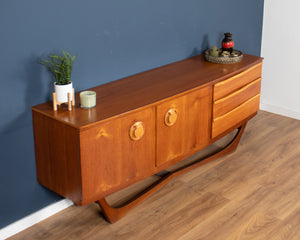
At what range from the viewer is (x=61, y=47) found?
2.35m

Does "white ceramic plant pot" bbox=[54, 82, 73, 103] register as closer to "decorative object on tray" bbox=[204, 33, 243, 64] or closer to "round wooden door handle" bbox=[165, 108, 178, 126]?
"round wooden door handle" bbox=[165, 108, 178, 126]

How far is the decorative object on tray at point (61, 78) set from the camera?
2.24m

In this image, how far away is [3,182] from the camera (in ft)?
7.54

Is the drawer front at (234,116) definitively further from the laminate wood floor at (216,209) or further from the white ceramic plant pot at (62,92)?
the white ceramic plant pot at (62,92)

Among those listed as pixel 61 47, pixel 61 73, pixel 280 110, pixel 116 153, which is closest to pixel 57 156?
pixel 116 153

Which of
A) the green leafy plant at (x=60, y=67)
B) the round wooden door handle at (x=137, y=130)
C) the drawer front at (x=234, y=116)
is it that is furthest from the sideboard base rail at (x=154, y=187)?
the green leafy plant at (x=60, y=67)

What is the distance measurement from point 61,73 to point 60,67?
0.10ft

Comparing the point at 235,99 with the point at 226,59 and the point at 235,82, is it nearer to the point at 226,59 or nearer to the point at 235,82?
the point at 235,82

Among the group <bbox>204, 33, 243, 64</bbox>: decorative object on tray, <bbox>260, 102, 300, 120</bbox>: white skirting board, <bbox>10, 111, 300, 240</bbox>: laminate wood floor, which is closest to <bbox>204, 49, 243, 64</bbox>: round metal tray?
<bbox>204, 33, 243, 64</bbox>: decorative object on tray

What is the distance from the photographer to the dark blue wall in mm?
2174

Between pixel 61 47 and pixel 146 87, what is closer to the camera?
pixel 61 47

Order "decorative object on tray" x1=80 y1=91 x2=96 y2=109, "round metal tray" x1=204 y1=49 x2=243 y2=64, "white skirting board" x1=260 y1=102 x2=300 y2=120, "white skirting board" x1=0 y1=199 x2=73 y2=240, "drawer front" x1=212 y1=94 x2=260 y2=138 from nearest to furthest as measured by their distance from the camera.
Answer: "decorative object on tray" x1=80 y1=91 x2=96 y2=109 < "white skirting board" x1=0 y1=199 x2=73 y2=240 < "drawer front" x1=212 y1=94 x2=260 y2=138 < "round metal tray" x1=204 y1=49 x2=243 y2=64 < "white skirting board" x1=260 y1=102 x2=300 y2=120

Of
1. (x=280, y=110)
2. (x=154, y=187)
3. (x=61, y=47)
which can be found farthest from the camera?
(x=280, y=110)

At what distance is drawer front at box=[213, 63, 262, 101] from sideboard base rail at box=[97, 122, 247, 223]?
1.30 ft
